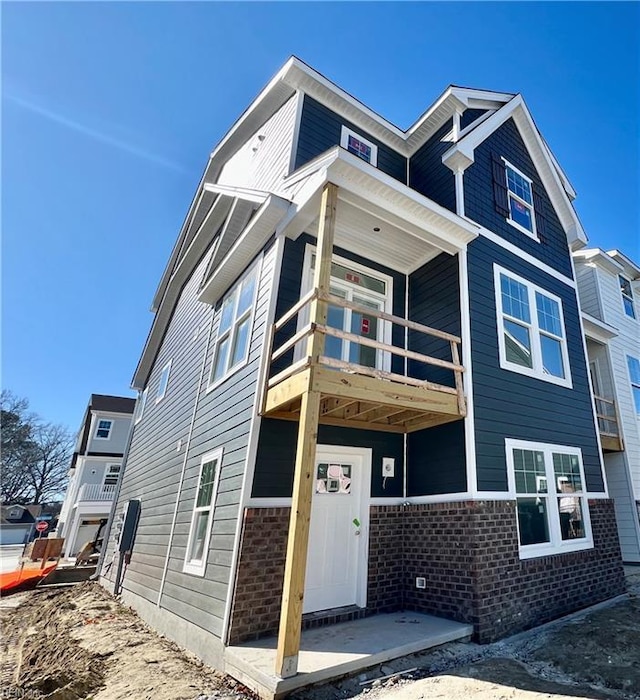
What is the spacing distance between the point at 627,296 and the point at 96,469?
27294mm

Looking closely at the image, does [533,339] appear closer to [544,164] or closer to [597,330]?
[544,164]

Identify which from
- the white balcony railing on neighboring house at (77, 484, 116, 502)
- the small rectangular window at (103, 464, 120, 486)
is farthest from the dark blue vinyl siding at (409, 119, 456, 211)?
the small rectangular window at (103, 464, 120, 486)

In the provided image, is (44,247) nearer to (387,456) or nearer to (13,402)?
(387,456)

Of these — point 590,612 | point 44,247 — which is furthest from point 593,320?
point 44,247

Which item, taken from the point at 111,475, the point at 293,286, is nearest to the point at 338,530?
the point at 293,286

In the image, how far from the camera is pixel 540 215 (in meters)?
9.25

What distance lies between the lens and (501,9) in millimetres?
8211

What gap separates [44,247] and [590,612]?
16770mm

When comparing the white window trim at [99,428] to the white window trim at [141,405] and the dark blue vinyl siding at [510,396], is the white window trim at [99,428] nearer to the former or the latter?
the white window trim at [141,405]

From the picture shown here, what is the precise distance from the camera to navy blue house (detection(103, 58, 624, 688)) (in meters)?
5.09

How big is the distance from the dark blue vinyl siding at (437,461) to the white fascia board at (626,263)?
39.6ft

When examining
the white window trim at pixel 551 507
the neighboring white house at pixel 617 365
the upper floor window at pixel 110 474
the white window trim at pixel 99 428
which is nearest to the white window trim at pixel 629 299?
the neighboring white house at pixel 617 365

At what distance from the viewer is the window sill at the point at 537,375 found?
22.6 ft

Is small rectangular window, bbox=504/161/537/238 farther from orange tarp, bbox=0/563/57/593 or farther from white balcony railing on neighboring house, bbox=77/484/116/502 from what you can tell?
white balcony railing on neighboring house, bbox=77/484/116/502
